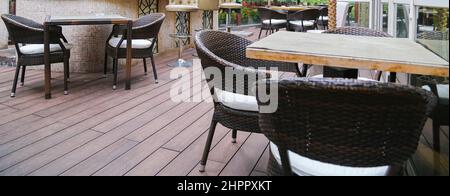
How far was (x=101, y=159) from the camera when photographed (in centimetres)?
227

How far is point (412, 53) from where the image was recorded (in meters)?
1.63

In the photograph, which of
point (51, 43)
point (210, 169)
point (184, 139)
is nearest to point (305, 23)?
point (51, 43)

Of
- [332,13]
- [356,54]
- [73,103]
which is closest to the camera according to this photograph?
[356,54]

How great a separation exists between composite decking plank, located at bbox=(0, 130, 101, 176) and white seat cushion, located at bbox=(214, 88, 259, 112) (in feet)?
3.75

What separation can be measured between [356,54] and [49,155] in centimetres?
190

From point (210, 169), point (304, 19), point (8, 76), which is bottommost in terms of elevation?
point (210, 169)

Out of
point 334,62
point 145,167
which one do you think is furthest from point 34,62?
point 334,62

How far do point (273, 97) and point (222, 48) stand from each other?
4.12ft

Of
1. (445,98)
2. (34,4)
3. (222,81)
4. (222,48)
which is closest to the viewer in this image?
(445,98)

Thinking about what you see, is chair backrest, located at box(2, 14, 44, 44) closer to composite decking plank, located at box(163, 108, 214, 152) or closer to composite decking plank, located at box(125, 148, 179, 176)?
composite decking plank, located at box(163, 108, 214, 152)

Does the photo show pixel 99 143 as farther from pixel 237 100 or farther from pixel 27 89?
pixel 27 89

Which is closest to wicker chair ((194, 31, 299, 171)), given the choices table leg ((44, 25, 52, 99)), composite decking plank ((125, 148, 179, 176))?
composite decking plank ((125, 148, 179, 176))

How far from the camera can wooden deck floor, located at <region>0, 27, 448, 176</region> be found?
2.15m

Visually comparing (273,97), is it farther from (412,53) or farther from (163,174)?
(163,174)
